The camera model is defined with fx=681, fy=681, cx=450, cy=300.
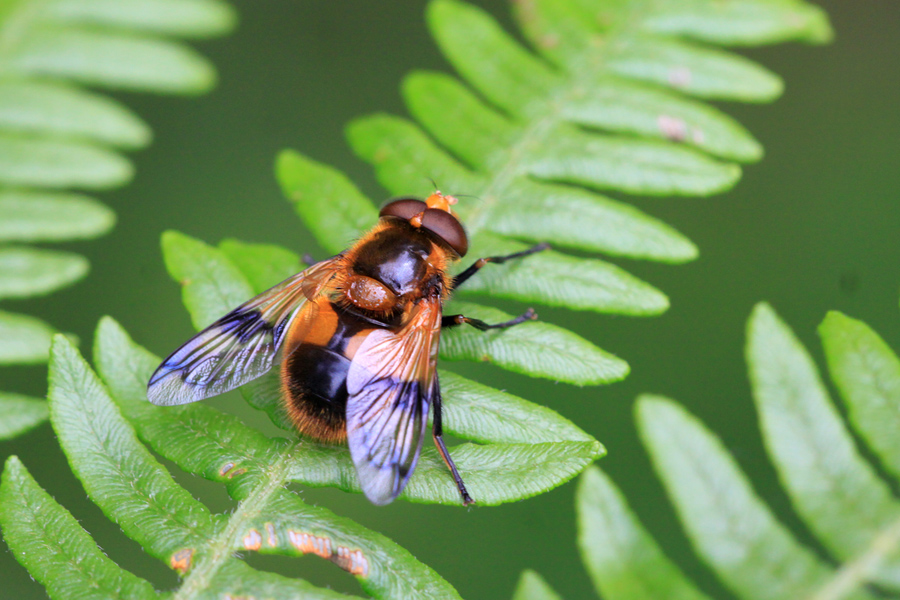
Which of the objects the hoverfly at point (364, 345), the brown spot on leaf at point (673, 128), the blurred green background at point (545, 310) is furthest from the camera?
the blurred green background at point (545, 310)

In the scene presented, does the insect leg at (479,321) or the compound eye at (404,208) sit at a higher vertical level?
the compound eye at (404,208)

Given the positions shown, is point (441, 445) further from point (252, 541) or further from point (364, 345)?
point (252, 541)

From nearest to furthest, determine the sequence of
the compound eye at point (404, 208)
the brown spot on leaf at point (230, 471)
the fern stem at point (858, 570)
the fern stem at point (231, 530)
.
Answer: the fern stem at point (858, 570)
the fern stem at point (231, 530)
the brown spot on leaf at point (230, 471)
the compound eye at point (404, 208)

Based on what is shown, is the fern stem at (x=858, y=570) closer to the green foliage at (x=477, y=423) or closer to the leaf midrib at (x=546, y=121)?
the green foliage at (x=477, y=423)

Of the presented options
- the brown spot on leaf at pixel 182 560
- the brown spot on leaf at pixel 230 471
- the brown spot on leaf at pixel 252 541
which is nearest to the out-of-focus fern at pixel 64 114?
the brown spot on leaf at pixel 230 471

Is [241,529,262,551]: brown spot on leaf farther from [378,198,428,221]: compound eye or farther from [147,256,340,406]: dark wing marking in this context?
[378,198,428,221]: compound eye

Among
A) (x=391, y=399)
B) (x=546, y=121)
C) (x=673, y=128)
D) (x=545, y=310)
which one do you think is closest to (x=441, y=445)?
(x=391, y=399)

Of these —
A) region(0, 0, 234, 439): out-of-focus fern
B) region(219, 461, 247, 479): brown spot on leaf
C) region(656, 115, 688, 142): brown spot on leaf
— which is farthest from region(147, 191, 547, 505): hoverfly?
region(0, 0, 234, 439): out-of-focus fern

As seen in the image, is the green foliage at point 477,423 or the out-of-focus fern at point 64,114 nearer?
the green foliage at point 477,423

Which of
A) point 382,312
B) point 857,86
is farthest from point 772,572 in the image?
point 857,86
